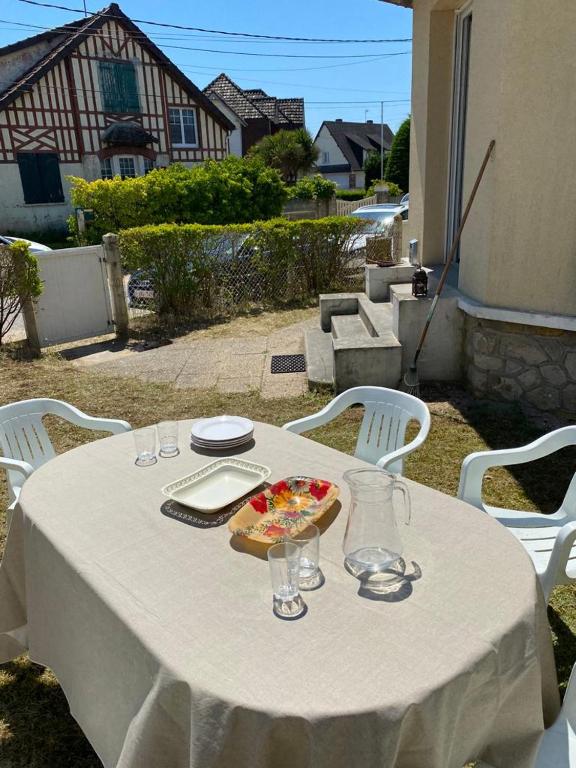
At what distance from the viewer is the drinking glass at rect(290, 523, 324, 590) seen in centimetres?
162

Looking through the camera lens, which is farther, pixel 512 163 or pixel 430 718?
pixel 512 163

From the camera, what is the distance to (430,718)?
128cm

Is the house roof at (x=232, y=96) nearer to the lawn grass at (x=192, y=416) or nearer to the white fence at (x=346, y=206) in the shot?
the white fence at (x=346, y=206)

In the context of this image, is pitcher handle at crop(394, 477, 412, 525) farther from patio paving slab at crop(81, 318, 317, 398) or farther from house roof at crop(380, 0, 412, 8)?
house roof at crop(380, 0, 412, 8)

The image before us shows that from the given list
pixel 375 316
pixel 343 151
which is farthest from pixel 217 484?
pixel 343 151

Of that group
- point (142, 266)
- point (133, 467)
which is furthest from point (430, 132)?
point (133, 467)

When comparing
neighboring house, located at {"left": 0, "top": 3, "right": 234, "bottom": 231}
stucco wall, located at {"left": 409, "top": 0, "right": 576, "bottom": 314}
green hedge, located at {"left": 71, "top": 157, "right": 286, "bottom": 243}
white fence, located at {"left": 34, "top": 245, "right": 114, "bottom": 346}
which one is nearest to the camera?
stucco wall, located at {"left": 409, "top": 0, "right": 576, "bottom": 314}

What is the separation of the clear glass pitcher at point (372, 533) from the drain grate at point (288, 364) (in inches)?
182

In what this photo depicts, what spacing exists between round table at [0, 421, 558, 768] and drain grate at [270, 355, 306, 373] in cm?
429

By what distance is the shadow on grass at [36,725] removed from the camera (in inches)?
84.0

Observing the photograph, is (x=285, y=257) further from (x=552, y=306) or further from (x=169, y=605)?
(x=169, y=605)

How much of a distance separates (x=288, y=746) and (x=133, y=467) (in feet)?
4.48

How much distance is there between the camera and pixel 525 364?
4.88 m

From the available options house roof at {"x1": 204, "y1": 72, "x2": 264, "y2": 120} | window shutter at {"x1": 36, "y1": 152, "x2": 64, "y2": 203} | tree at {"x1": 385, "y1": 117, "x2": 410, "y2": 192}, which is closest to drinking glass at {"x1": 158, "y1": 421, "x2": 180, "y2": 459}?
window shutter at {"x1": 36, "y1": 152, "x2": 64, "y2": 203}
